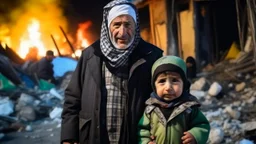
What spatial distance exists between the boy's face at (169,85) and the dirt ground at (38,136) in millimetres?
4016

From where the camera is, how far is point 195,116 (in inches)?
81.1

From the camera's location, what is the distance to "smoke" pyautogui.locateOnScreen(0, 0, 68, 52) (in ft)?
68.4

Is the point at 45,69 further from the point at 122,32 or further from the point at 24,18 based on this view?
the point at 24,18

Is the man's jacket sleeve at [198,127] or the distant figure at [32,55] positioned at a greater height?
the distant figure at [32,55]

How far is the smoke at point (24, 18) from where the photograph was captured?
68.4 ft

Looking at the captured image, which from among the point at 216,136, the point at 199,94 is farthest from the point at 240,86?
the point at 216,136

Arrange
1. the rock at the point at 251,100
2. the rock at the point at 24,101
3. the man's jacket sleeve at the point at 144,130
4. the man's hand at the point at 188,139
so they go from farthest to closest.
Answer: the rock at the point at 24,101 < the rock at the point at 251,100 < the man's jacket sleeve at the point at 144,130 < the man's hand at the point at 188,139

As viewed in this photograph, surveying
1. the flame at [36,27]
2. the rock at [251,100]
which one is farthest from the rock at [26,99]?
the flame at [36,27]

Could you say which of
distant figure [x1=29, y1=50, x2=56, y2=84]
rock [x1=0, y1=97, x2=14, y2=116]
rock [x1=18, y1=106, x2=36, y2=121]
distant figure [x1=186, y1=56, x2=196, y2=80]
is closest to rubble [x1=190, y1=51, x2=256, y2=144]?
distant figure [x1=186, y1=56, x2=196, y2=80]

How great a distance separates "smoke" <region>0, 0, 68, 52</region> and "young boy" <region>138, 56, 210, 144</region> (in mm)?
19389

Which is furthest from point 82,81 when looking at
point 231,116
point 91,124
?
point 231,116

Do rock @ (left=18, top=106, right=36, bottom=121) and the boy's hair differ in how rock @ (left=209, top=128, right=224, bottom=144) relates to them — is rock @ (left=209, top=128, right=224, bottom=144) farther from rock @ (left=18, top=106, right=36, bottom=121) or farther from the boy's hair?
rock @ (left=18, top=106, right=36, bottom=121)

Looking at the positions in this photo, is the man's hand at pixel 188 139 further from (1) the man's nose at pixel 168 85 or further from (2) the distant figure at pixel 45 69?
(2) the distant figure at pixel 45 69

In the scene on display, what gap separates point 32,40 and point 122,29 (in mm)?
19558
